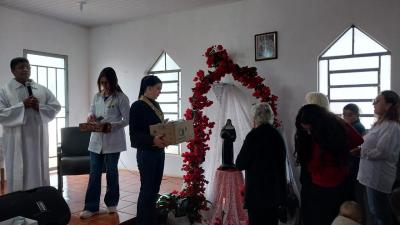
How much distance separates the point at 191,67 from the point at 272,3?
1454 millimetres

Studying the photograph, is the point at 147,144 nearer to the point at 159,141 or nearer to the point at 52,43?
the point at 159,141

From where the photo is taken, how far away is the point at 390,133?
2.45 metres

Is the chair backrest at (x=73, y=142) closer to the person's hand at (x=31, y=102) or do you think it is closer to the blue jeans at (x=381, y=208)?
the person's hand at (x=31, y=102)

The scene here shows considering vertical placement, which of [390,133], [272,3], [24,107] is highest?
[272,3]

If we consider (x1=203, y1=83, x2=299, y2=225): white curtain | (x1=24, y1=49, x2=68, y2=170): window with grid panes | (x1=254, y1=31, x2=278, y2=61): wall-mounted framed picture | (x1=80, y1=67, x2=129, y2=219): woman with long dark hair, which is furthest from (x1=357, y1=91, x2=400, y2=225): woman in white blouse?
(x1=24, y1=49, x2=68, y2=170): window with grid panes

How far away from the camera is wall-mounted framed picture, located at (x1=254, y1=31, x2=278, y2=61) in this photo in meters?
4.25

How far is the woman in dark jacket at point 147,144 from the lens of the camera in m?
2.45

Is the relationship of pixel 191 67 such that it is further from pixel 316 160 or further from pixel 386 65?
pixel 316 160

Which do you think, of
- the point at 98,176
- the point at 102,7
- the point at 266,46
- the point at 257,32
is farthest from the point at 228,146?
the point at 102,7

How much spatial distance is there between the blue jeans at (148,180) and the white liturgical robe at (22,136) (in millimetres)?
1022

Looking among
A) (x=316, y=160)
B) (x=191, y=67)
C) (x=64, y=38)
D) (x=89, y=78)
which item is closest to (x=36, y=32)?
(x=64, y=38)

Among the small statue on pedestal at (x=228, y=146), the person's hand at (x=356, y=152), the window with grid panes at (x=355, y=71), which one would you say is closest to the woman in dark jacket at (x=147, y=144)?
the small statue on pedestal at (x=228, y=146)

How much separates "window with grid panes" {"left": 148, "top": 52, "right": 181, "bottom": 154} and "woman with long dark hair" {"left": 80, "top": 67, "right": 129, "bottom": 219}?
2.17 m

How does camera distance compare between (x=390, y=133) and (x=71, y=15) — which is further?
(x=71, y=15)
